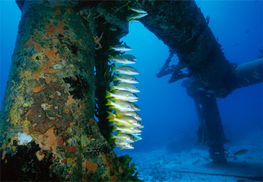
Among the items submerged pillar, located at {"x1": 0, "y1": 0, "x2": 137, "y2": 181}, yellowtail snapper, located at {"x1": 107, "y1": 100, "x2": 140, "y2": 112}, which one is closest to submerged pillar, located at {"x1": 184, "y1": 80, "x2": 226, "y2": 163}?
yellowtail snapper, located at {"x1": 107, "y1": 100, "x2": 140, "y2": 112}

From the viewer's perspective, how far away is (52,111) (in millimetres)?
1532

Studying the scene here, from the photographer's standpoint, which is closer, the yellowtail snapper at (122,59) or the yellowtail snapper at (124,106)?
the yellowtail snapper at (124,106)

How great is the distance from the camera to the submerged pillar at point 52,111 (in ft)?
4.30

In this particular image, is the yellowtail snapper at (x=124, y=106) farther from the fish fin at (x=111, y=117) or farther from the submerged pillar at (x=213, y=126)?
the submerged pillar at (x=213, y=126)

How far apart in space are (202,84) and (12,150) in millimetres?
9454

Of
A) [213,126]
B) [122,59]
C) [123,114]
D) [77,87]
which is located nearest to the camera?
[77,87]

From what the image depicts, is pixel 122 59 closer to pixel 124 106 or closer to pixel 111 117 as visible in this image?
pixel 124 106

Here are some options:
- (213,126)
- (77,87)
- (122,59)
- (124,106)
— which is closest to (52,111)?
(77,87)

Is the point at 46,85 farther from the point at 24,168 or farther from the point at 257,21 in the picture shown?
the point at 257,21

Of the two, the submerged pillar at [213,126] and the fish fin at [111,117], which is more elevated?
the submerged pillar at [213,126]

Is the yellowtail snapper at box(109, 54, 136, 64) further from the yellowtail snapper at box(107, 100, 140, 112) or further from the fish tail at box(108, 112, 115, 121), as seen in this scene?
the fish tail at box(108, 112, 115, 121)

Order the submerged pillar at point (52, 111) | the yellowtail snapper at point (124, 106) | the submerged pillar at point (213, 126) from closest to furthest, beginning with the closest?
the submerged pillar at point (52, 111) < the yellowtail snapper at point (124, 106) < the submerged pillar at point (213, 126)

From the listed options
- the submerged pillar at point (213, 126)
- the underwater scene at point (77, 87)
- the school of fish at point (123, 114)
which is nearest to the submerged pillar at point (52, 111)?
the underwater scene at point (77, 87)

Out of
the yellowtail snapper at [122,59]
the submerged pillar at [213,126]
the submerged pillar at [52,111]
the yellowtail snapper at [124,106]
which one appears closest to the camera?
the submerged pillar at [52,111]
